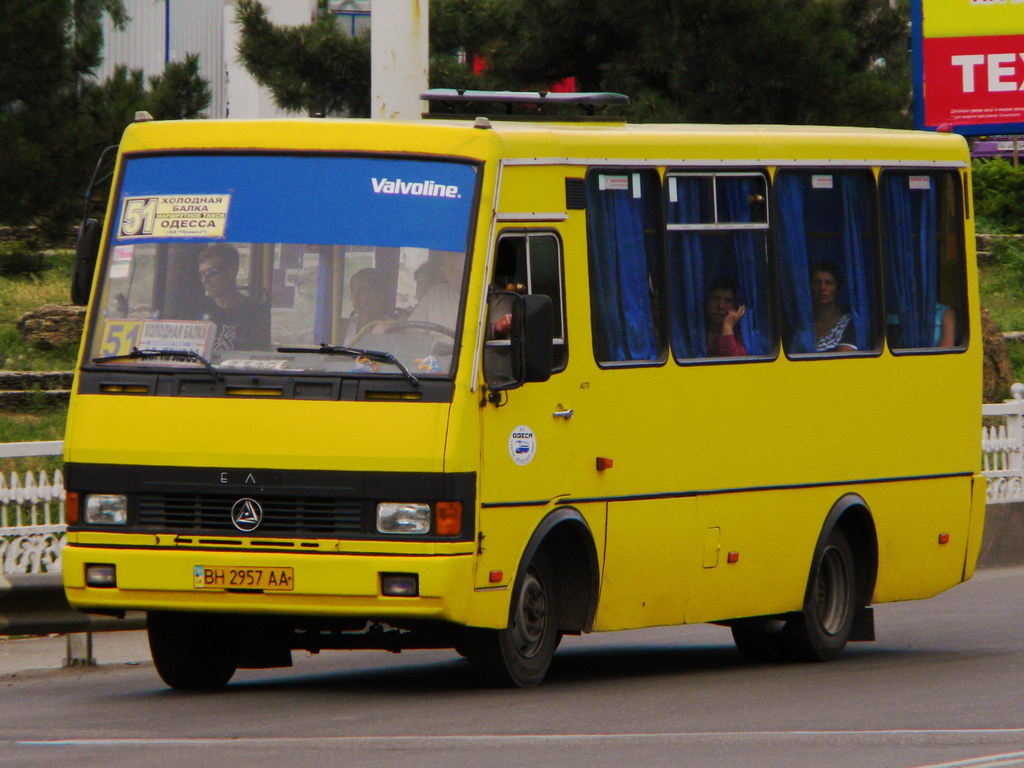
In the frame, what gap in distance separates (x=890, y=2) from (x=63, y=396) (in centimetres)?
1317

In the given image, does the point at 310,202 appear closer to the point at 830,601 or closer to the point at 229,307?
the point at 229,307

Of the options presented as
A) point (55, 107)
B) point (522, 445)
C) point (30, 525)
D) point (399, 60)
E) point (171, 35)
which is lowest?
point (30, 525)

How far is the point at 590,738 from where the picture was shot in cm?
890

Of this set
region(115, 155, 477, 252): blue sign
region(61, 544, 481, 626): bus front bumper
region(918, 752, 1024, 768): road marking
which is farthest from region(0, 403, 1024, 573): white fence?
region(918, 752, 1024, 768): road marking

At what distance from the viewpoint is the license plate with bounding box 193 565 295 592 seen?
32.1ft

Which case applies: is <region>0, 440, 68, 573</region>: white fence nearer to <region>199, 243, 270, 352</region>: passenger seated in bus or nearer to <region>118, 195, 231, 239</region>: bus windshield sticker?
<region>118, 195, 231, 239</region>: bus windshield sticker

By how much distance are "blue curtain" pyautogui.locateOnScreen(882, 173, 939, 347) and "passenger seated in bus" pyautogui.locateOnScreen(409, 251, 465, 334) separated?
4.16 meters

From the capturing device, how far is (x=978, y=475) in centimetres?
1405

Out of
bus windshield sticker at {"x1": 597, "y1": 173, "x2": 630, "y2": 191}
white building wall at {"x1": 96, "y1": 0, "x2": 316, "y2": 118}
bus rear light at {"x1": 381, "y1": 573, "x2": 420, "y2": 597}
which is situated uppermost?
white building wall at {"x1": 96, "y1": 0, "x2": 316, "y2": 118}

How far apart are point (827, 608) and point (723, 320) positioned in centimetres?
222

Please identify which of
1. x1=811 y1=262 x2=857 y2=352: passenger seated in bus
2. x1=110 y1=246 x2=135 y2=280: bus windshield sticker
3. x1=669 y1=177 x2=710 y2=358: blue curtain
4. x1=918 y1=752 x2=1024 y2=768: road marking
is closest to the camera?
x1=918 y1=752 x2=1024 y2=768: road marking

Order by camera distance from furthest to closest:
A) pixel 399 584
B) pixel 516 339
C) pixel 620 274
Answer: pixel 620 274 < pixel 516 339 < pixel 399 584

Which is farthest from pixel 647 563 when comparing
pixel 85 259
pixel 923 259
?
pixel 923 259

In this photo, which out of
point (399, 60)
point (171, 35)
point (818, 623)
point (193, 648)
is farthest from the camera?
point (171, 35)
